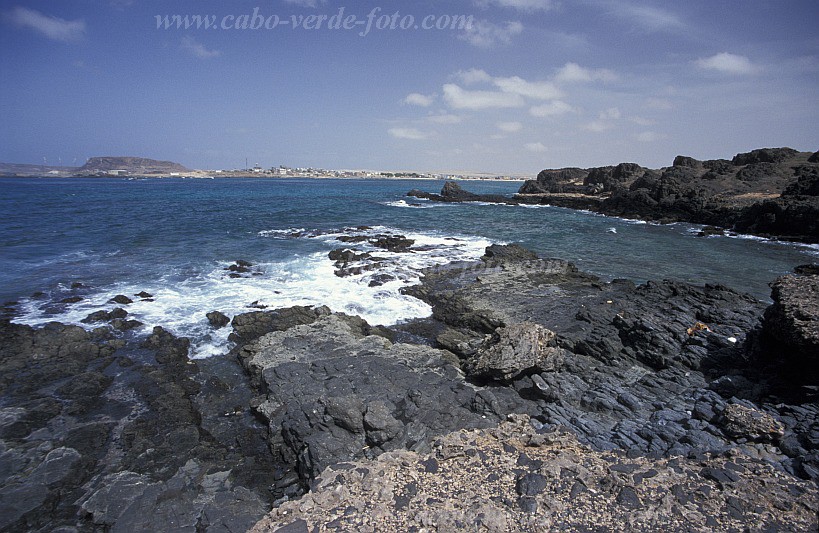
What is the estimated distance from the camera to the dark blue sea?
16.4 meters

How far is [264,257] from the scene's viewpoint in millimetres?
25016

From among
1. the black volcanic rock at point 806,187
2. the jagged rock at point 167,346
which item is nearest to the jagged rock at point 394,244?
the jagged rock at point 167,346

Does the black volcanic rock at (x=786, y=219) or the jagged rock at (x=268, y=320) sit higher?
the black volcanic rock at (x=786, y=219)

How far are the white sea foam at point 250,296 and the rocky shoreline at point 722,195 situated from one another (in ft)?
104

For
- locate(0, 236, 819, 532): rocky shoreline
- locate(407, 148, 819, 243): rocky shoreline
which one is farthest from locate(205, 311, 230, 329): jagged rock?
locate(407, 148, 819, 243): rocky shoreline

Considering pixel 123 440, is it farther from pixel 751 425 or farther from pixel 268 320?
pixel 751 425

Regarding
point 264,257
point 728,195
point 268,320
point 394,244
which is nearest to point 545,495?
point 268,320

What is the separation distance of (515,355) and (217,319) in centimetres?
1072

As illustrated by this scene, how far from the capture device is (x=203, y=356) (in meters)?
12.2

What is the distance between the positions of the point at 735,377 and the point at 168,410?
1319 centimetres

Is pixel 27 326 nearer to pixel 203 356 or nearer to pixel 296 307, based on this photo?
pixel 203 356

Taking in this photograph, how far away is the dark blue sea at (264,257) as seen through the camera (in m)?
16.4

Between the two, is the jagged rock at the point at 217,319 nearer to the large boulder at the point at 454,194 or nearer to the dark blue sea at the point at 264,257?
the dark blue sea at the point at 264,257

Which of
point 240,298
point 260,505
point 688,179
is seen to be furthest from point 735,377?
point 688,179
